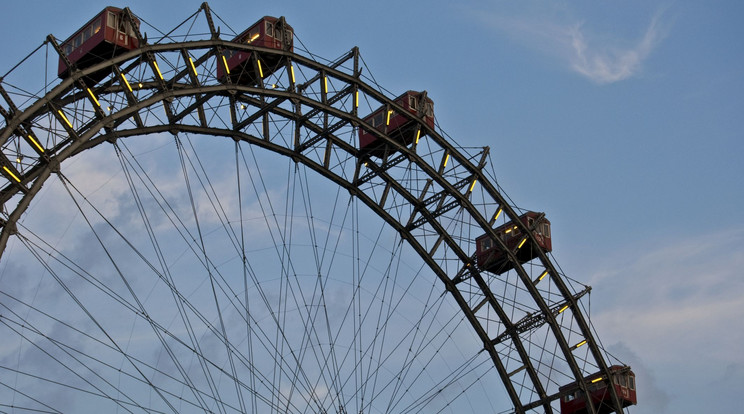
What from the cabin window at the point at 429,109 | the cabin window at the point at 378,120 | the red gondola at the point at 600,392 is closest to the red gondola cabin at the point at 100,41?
the cabin window at the point at 378,120

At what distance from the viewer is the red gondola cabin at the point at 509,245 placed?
53.4 meters

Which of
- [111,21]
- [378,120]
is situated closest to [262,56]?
[111,21]

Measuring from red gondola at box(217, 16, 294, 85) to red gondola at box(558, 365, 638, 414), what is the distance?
2222 cm

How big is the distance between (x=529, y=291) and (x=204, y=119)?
18374mm

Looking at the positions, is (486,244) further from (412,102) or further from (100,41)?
(100,41)

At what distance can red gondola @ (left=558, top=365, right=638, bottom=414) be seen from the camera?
5538 cm

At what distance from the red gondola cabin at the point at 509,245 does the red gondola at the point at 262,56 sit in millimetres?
14295

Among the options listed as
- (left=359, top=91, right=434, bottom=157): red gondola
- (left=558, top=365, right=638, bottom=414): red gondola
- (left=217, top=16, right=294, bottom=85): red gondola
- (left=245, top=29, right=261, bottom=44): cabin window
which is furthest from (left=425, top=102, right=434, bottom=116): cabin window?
(left=558, top=365, right=638, bottom=414): red gondola

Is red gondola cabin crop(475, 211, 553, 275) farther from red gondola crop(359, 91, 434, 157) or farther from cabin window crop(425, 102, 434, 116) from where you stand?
cabin window crop(425, 102, 434, 116)

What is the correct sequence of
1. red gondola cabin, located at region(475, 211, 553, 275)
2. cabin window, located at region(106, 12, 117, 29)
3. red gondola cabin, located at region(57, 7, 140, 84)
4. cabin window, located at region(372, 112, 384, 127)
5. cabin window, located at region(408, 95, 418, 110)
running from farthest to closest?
red gondola cabin, located at region(475, 211, 553, 275), cabin window, located at region(408, 95, 418, 110), cabin window, located at region(372, 112, 384, 127), cabin window, located at region(106, 12, 117, 29), red gondola cabin, located at region(57, 7, 140, 84)

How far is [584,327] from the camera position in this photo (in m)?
54.6

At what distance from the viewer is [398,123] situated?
1954 inches

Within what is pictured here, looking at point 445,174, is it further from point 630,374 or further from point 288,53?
point 630,374

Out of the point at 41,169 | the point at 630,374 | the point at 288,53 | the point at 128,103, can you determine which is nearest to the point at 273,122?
the point at 288,53
